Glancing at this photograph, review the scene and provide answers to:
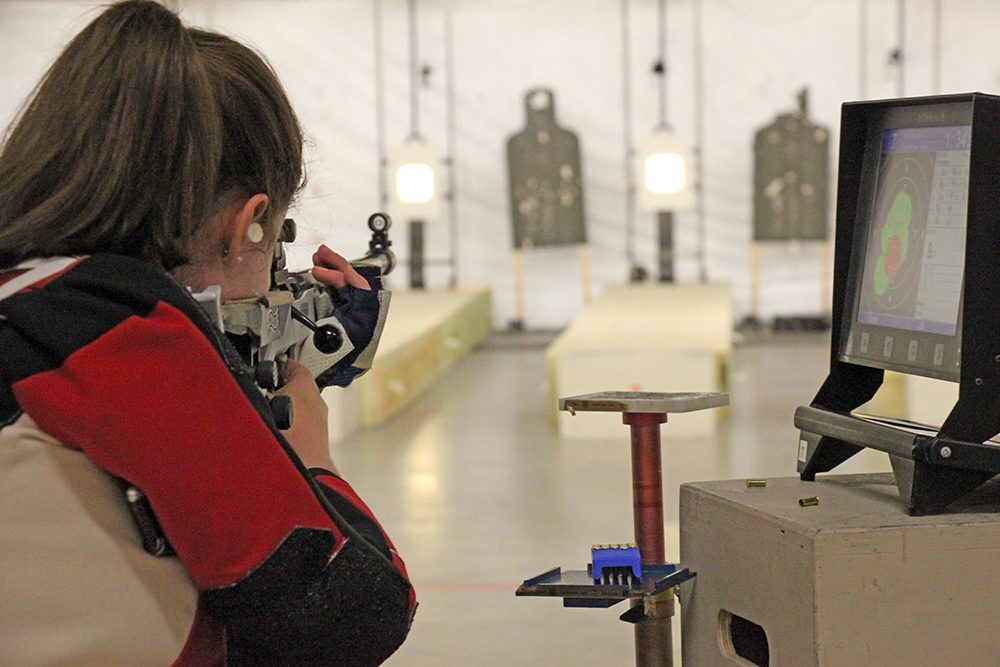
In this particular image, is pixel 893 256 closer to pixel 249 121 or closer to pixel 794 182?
pixel 249 121

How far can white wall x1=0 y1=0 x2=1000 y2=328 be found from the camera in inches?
396

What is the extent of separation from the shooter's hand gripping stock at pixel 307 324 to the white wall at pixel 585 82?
8461mm

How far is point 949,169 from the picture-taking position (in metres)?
1.51

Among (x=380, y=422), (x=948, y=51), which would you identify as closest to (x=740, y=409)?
(x=380, y=422)

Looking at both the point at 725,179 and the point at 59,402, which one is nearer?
the point at 59,402

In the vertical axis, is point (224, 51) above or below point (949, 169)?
above

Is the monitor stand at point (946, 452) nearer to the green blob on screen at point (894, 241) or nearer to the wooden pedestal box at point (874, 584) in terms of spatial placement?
the wooden pedestal box at point (874, 584)

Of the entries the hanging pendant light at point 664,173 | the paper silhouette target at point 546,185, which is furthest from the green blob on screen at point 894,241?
the paper silhouette target at point 546,185

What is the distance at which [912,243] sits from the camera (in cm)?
156

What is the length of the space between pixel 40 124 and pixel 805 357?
300 inches

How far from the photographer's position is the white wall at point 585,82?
10070mm

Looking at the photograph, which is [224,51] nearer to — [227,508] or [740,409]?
[227,508]

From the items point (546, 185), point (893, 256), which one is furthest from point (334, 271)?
point (546, 185)

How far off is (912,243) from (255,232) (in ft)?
2.52
